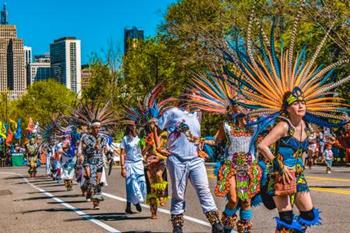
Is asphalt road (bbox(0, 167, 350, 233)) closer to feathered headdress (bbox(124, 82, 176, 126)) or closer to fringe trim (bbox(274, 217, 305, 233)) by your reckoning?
feathered headdress (bbox(124, 82, 176, 126))

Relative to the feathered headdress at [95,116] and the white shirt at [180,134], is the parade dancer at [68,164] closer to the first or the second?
the feathered headdress at [95,116]

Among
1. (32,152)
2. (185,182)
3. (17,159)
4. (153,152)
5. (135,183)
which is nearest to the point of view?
(185,182)

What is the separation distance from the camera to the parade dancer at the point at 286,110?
23.9 ft

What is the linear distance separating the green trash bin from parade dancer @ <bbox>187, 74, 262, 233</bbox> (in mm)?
55572

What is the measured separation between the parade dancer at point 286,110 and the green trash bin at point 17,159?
5771 centimetres

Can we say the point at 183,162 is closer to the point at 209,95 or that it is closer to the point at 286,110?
the point at 209,95

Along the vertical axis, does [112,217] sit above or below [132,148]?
below

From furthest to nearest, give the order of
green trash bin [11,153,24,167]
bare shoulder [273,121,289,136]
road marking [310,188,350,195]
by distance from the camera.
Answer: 1. green trash bin [11,153,24,167]
2. road marking [310,188,350,195]
3. bare shoulder [273,121,289,136]

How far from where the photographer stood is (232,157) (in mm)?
9438

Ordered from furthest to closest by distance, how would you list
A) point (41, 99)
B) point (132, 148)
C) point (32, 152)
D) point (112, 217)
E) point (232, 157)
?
point (41, 99) → point (32, 152) → point (132, 148) → point (112, 217) → point (232, 157)

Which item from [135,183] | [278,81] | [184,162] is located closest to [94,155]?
[135,183]

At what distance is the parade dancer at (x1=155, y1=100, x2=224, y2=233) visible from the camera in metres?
9.59

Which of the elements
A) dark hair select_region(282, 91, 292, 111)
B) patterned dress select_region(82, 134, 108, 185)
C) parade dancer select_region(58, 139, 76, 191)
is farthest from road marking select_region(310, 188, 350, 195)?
dark hair select_region(282, 91, 292, 111)

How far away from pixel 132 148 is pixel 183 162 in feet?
14.4
